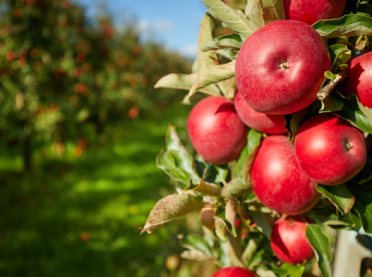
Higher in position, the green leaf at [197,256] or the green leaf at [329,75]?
the green leaf at [329,75]

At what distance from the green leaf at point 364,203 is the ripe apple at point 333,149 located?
102 mm

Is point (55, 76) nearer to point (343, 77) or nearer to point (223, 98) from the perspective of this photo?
point (223, 98)

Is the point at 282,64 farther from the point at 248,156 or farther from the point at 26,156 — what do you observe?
the point at 26,156

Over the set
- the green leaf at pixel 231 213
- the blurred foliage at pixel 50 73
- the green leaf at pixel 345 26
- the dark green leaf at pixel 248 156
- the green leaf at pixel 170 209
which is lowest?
the blurred foliage at pixel 50 73

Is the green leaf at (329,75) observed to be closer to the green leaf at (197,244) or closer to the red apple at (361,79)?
the red apple at (361,79)

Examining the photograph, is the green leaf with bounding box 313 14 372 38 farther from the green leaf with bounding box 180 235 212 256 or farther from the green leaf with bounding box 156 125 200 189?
the green leaf with bounding box 180 235 212 256

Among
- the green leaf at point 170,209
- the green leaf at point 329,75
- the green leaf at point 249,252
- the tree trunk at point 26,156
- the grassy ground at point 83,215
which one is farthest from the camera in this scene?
the tree trunk at point 26,156

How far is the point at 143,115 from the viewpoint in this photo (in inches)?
311

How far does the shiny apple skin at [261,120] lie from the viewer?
633 millimetres

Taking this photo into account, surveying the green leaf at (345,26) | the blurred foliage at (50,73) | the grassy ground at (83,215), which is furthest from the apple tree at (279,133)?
the blurred foliage at (50,73)

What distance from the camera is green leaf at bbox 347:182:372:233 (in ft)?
2.11

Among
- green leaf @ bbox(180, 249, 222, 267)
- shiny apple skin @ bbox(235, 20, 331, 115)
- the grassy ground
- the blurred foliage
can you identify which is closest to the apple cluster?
shiny apple skin @ bbox(235, 20, 331, 115)

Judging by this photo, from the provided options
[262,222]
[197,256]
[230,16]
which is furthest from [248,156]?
[197,256]

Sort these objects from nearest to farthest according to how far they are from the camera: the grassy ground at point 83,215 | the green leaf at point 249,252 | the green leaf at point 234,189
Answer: the green leaf at point 234,189 → the green leaf at point 249,252 → the grassy ground at point 83,215
